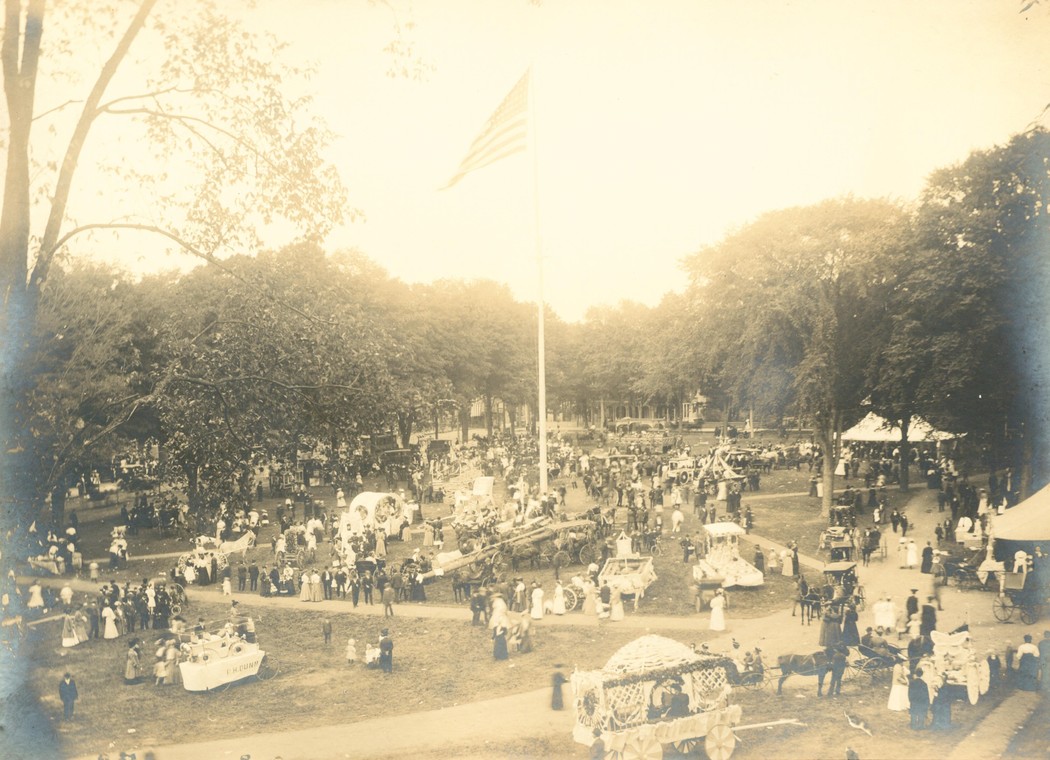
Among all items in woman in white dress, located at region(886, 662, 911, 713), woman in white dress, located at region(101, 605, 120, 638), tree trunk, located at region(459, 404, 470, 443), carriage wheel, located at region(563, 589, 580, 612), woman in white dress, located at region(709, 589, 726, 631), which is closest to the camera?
woman in white dress, located at region(886, 662, 911, 713)

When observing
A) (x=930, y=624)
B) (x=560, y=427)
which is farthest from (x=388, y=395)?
(x=930, y=624)

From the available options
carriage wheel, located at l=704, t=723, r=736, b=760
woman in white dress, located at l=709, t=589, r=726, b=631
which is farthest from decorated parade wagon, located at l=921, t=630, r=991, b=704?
carriage wheel, located at l=704, t=723, r=736, b=760

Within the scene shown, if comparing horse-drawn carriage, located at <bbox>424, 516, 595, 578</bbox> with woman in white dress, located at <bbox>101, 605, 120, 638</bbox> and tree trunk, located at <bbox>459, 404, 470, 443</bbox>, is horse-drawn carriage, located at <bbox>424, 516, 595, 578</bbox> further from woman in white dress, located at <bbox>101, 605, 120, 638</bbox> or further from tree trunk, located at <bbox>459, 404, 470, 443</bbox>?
woman in white dress, located at <bbox>101, 605, 120, 638</bbox>

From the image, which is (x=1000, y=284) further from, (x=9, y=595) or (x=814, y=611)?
(x=9, y=595)

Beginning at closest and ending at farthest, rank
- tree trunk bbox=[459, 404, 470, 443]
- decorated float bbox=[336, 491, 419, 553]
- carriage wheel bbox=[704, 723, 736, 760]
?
1. carriage wheel bbox=[704, 723, 736, 760]
2. decorated float bbox=[336, 491, 419, 553]
3. tree trunk bbox=[459, 404, 470, 443]

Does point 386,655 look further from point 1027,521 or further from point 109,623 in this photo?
point 1027,521

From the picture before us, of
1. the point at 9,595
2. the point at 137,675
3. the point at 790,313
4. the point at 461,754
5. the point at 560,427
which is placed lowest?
the point at 461,754

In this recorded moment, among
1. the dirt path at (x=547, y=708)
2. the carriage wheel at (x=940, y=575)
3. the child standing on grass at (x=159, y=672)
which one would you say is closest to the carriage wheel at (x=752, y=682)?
the dirt path at (x=547, y=708)
